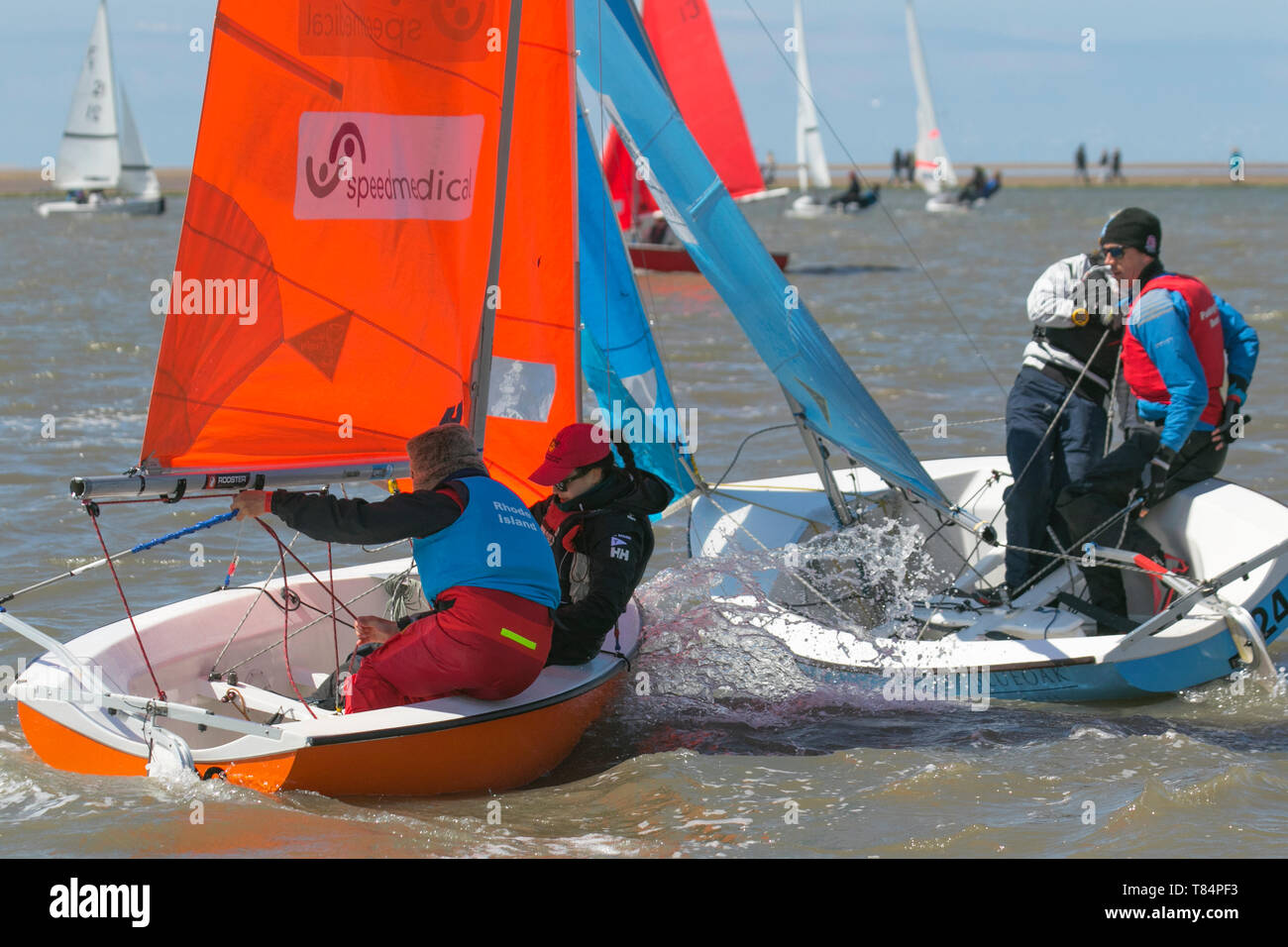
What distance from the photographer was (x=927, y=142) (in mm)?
43094

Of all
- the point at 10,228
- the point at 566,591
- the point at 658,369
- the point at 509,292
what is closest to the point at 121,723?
the point at 566,591

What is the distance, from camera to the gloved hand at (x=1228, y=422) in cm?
496

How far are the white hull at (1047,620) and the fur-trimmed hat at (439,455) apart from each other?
4.65 feet

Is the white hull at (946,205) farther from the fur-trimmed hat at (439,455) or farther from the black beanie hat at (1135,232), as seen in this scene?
the fur-trimmed hat at (439,455)

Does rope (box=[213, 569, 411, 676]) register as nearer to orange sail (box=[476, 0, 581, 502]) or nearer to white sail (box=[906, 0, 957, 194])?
orange sail (box=[476, 0, 581, 502])

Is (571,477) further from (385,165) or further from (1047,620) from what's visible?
(1047,620)

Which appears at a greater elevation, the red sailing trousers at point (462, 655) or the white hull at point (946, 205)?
the white hull at point (946, 205)

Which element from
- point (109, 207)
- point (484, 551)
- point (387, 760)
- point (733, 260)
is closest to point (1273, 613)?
point (733, 260)

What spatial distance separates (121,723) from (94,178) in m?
35.9

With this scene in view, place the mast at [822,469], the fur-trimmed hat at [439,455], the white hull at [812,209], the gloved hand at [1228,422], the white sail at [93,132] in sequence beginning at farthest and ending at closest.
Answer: the white hull at [812,209] → the white sail at [93,132] → the mast at [822,469] → the gloved hand at [1228,422] → the fur-trimmed hat at [439,455]

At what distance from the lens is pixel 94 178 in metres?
36.7

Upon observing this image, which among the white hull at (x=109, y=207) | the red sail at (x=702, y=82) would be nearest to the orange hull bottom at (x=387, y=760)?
the red sail at (x=702, y=82)

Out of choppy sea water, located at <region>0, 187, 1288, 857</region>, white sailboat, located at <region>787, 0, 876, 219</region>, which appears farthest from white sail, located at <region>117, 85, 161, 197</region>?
A: choppy sea water, located at <region>0, 187, 1288, 857</region>
